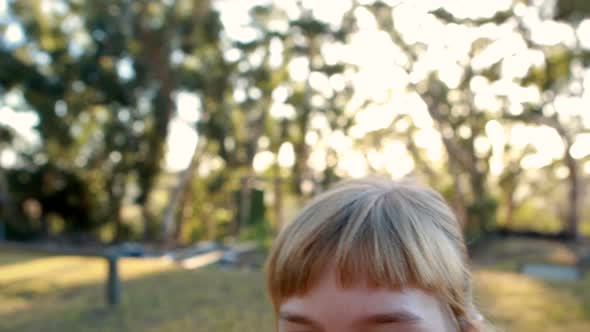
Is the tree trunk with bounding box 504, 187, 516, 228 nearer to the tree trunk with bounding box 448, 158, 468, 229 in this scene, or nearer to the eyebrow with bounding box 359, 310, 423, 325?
the tree trunk with bounding box 448, 158, 468, 229

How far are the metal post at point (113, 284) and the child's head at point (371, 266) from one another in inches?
91.6

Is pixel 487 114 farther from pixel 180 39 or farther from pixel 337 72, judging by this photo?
pixel 180 39

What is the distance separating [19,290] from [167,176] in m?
8.90

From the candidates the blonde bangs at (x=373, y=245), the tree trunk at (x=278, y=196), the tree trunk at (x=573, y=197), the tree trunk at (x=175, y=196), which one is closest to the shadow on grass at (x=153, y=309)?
the blonde bangs at (x=373, y=245)

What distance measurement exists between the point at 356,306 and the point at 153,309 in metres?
2.37

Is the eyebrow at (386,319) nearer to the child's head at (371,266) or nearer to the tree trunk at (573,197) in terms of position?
the child's head at (371,266)

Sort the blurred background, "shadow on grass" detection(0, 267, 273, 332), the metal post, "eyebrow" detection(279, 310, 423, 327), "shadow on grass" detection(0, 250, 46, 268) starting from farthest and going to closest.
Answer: the blurred background, "shadow on grass" detection(0, 250, 46, 268), the metal post, "shadow on grass" detection(0, 267, 273, 332), "eyebrow" detection(279, 310, 423, 327)

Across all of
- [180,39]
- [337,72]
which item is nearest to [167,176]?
[180,39]

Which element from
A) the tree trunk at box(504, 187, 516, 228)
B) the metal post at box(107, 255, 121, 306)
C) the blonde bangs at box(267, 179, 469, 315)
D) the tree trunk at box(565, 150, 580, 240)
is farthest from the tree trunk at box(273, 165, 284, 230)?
the blonde bangs at box(267, 179, 469, 315)

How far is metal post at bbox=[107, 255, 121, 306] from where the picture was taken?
9.84 ft

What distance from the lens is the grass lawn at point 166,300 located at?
2.69 metres

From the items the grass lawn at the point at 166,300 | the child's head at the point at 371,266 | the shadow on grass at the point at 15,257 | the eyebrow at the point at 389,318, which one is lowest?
the grass lawn at the point at 166,300

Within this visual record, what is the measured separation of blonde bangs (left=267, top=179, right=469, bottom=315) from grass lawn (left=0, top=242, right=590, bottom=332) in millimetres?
1884

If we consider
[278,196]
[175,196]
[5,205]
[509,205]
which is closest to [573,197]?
[509,205]
